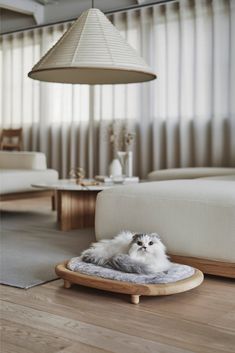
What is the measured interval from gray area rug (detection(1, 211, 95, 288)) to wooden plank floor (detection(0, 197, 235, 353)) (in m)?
0.18

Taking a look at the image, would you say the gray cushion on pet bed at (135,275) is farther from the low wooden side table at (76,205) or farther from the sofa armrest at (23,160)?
the sofa armrest at (23,160)

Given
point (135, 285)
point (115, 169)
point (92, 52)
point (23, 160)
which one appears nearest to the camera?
point (135, 285)

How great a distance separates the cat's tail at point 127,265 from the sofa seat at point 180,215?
330 mm

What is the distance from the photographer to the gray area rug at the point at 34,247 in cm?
232

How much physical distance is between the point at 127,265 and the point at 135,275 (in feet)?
0.20

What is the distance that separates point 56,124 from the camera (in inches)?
255

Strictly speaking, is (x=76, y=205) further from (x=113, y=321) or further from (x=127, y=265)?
(x=113, y=321)

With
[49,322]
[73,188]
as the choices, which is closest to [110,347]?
[49,322]

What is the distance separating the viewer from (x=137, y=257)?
2035 mm

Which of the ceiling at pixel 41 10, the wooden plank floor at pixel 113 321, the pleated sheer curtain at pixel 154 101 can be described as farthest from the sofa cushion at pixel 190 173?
the ceiling at pixel 41 10

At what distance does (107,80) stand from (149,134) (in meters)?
2.34

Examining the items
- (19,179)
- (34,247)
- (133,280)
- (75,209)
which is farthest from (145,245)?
(19,179)

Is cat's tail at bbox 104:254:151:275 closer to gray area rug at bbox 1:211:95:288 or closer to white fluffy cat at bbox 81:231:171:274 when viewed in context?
white fluffy cat at bbox 81:231:171:274

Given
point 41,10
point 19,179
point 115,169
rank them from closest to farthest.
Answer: point 115,169 < point 19,179 < point 41,10
